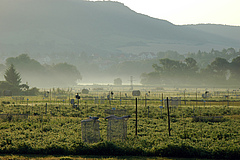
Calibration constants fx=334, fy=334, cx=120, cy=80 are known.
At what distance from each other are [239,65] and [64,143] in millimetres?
162560

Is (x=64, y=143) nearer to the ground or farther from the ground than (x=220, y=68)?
nearer to the ground

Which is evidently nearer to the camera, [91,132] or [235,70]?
[91,132]

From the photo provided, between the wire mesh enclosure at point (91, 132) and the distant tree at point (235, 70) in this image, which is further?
the distant tree at point (235, 70)

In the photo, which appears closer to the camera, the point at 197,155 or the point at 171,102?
the point at 197,155

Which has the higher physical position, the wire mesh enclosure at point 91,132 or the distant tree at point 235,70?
the distant tree at point 235,70

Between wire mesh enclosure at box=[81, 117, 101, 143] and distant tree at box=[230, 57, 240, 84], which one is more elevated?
distant tree at box=[230, 57, 240, 84]

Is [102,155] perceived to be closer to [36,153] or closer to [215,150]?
[36,153]

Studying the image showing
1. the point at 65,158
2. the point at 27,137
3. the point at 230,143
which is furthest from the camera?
the point at 27,137

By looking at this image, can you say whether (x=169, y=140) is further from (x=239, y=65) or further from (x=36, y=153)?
(x=239, y=65)

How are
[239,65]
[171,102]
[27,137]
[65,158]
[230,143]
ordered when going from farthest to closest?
[239,65] → [171,102] → [27,137] → [230,143] → [65,158]

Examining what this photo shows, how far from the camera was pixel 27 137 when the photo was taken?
25531mm

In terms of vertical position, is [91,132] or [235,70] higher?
[235,70]

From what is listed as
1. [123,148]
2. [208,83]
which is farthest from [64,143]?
[208,83]

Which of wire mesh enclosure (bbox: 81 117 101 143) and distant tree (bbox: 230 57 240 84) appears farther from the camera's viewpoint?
distant tree (bbox: 230 57 240 84)
